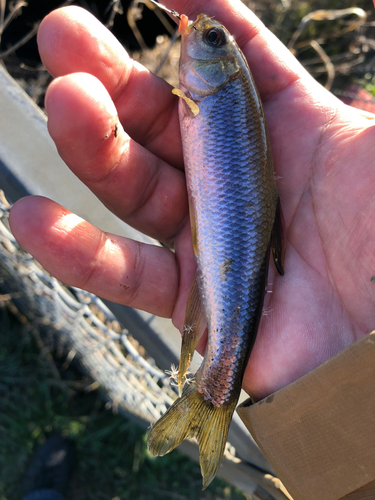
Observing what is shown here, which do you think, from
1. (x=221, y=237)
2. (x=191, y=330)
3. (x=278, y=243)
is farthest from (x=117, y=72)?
(x=191, y=330)

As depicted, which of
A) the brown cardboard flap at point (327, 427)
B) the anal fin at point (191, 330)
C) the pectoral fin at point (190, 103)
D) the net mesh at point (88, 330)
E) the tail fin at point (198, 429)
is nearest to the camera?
the brown cardboard flap at point (327, 427)

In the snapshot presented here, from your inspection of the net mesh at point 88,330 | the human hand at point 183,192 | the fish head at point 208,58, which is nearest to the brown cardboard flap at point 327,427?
the human hand at point 183,192

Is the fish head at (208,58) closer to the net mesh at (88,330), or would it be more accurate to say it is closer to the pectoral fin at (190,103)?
the pectoral fin at (190,103)

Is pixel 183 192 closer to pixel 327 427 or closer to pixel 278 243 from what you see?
pixel 278 243

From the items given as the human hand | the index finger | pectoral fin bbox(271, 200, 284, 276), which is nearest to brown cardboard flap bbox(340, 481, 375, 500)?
the human hand

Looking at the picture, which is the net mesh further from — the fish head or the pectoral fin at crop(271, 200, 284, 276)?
the fish head
